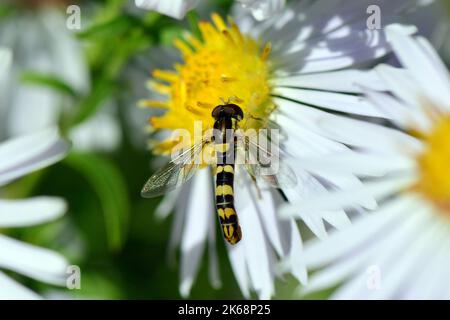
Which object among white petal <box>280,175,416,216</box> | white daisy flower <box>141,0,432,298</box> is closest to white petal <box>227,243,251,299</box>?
white daisy flower <box>141,0,432,298</box>

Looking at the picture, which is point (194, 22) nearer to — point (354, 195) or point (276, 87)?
point (276, 87)

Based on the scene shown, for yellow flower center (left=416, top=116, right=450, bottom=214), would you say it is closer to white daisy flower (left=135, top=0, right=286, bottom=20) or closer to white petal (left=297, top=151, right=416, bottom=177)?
white petal (left=297, top=151, right=416, bottom=177)

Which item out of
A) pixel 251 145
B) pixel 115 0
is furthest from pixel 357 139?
pixel 115 0

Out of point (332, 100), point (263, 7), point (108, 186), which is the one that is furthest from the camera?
point (108, 186)

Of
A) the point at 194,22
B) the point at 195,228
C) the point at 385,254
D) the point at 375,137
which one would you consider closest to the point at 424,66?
the point at 375,137

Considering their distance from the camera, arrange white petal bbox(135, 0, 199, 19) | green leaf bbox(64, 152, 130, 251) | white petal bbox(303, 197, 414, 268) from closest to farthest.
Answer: white petal bbox(303, 197, 414, 268) < white petal bbox(135, 0, 199, 19) < green leaf bbox(64, 152, 130, 251)

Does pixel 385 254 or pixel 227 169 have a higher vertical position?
pixel 227 169
